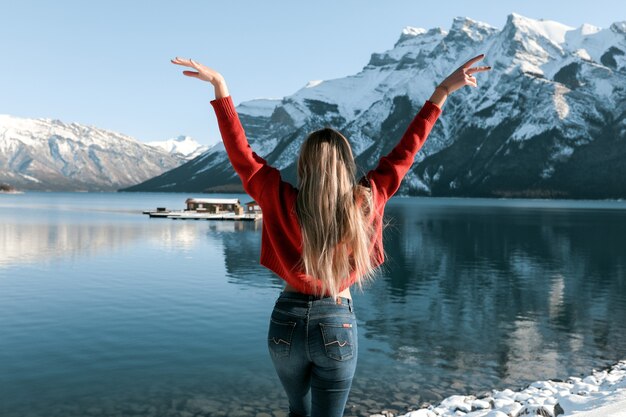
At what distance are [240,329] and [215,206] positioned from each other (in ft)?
395

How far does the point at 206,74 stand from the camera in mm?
4711

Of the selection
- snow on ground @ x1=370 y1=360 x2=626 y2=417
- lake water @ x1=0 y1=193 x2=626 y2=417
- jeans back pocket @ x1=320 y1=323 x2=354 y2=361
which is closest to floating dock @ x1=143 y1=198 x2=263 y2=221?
lake water @ x1=0 y1=193 x2=626 y2=417

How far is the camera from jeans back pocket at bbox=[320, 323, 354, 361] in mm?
4781

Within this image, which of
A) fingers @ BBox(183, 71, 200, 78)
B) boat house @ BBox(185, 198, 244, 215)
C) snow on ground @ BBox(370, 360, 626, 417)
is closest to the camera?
fingers @ BBox(183, 71, 200, 78)

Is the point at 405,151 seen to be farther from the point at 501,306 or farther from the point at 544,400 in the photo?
the point at 501,306

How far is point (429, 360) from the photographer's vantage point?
934 inches

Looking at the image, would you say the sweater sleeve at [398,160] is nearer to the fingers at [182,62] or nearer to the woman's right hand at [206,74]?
the woman's right hand at [206,74]

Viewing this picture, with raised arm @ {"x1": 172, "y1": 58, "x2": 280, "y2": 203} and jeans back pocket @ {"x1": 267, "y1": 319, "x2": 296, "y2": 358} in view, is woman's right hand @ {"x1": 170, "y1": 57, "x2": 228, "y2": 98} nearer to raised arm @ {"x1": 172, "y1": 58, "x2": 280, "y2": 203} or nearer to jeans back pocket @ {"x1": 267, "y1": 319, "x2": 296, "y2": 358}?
raised arm @ {"x1": 172, "y1": 58, "x2": 280, "y2": 203}

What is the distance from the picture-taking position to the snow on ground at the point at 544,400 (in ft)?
47.9

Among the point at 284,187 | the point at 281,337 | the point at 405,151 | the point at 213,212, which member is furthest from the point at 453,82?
the point at 213,212

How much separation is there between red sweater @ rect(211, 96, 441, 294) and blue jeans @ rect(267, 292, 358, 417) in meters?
0.17

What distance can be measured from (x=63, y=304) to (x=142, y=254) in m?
27.2

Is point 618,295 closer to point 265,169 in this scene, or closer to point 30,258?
point 265,169

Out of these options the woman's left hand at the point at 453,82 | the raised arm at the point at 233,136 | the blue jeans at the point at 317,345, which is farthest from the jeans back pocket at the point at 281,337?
the woman's left hand at the point at 453,82
